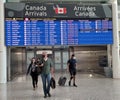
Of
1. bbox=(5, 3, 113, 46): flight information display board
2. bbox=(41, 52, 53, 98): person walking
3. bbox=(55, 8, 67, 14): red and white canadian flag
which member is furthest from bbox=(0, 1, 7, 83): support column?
bbox=(41, 52, 53, 98): person walking

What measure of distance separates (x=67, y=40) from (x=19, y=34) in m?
2.94

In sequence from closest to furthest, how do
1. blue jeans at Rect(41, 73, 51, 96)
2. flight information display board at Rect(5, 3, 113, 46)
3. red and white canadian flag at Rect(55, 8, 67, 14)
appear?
blue jeans at Rect(41, 73, 51, 96)
flight information display board at Rect(5, 3, 113, 46)
red and white canadian flag at Rect(55, 8, 67, 14)

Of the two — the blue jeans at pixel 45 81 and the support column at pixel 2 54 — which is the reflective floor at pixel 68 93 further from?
the support column at pixel 2 54

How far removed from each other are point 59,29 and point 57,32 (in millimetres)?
221

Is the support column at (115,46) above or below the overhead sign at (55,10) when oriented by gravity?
below

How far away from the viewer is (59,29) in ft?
65.5

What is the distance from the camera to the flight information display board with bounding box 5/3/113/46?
64.0 ft

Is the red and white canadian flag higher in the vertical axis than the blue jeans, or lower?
higher

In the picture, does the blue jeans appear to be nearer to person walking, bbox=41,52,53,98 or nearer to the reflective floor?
person walking, bbox=41,52,53,98

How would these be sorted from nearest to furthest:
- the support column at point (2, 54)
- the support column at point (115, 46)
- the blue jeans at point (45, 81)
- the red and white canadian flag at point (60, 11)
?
the blue jeans at point (45, 81)
the support column at point (2, 54)
the red and white canadian flag at point (60, 11)
the support column at point (115, 46)

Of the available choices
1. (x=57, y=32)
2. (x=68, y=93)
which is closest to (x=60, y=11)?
(x=57, y=32)

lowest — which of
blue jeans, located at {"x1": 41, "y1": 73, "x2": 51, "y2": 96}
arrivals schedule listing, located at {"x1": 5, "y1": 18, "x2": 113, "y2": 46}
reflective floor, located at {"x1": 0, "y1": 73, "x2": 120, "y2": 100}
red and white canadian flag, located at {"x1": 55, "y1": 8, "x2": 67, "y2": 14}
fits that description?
reflective floor, located at {"x1": 0, "y1": 73, "x2": 120, "y2": 100}

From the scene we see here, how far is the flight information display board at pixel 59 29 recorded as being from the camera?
768 inches

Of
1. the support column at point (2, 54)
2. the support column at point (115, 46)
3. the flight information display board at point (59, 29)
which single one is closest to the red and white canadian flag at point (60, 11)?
the flight information display board at point (59, 29)
